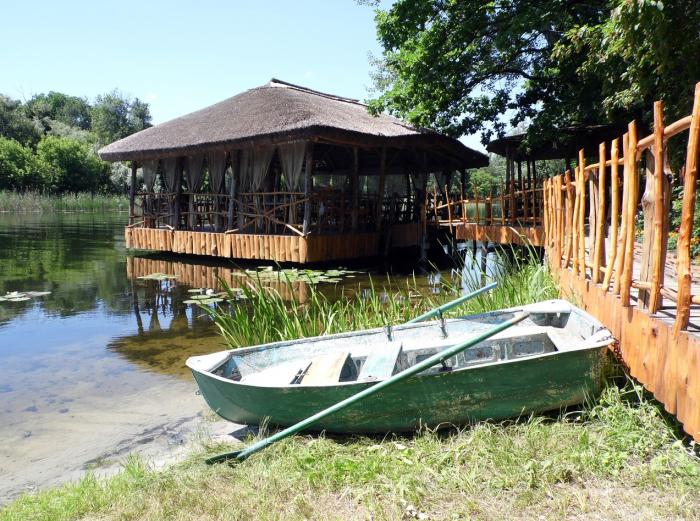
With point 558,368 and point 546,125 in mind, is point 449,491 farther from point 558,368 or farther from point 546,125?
point 546,125

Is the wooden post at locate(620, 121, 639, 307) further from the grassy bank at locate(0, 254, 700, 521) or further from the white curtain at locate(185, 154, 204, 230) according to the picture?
the white curtain at locate(185, 154, 204, 230)

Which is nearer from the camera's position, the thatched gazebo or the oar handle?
the oar handle

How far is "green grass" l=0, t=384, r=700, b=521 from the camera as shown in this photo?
2.75m

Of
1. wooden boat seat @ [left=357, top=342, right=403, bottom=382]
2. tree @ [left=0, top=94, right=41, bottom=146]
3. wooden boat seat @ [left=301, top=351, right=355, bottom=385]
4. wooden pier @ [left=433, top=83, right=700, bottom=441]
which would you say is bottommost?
wooden boat seat @ [left=301, top=351, right=355, bottom=385]

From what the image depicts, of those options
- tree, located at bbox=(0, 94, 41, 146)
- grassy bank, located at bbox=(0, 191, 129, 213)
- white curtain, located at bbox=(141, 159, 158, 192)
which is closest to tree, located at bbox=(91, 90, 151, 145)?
tree, located at bbox=(0, 94, 41, 146)

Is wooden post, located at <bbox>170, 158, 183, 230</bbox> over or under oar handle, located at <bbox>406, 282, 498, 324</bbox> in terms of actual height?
over

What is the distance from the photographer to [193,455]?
12.2ft

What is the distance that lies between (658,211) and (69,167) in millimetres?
44028

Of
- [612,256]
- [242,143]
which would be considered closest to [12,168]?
[242,143]

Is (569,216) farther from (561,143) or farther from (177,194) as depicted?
(177,194)

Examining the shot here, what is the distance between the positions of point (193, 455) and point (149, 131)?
15.1m

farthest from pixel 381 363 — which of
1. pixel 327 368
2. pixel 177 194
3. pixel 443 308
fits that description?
pixel 177 194

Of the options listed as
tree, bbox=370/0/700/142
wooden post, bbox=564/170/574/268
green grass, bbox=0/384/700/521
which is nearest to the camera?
green grass, bbox=0/384/700/521

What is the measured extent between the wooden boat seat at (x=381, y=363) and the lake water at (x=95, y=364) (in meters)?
1.46
